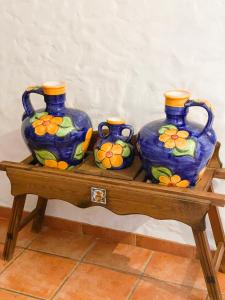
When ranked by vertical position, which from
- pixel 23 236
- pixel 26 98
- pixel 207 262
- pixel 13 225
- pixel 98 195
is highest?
Result: pixel 26 98

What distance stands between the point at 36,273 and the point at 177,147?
0.87 meters

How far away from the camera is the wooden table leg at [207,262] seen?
1427 millimetres

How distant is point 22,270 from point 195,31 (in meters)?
1.24

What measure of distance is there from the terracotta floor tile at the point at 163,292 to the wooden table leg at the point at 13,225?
58 centimetres

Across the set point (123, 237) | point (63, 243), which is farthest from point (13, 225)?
point (123, 237)

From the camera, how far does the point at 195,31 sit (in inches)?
61.1

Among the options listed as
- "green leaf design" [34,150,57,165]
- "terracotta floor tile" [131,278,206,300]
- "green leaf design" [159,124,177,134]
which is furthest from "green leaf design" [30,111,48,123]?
"terracotta floor tile" [131,278,206,300]

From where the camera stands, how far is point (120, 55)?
5.52 feet

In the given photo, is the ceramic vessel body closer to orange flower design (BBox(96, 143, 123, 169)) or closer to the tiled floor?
orange flower design (BBox(96, 143, 123, 169))

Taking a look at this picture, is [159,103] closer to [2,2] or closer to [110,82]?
[110,82]

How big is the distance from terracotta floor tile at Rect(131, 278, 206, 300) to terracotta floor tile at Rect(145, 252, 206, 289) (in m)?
0.04

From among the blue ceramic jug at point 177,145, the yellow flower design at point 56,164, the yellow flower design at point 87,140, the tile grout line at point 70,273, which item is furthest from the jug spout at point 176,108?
the tile grout line at point 70,273

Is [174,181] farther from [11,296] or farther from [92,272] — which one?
[11,296]

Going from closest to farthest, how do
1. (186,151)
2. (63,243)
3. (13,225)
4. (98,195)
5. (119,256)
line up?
(186,151) → (98,195) → (13,225) → (119,256) → (63,243)
